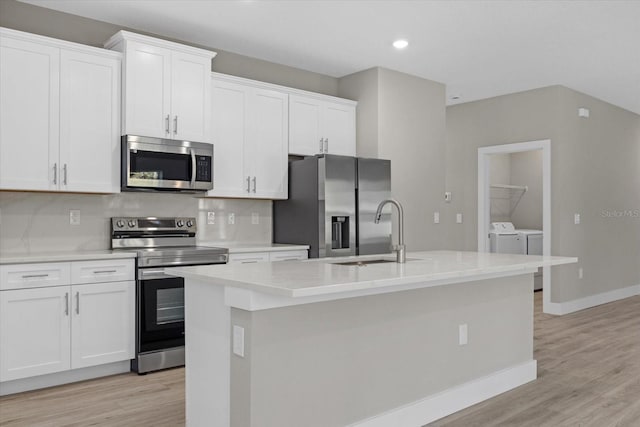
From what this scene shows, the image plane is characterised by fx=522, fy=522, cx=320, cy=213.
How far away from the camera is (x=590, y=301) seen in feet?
21.8

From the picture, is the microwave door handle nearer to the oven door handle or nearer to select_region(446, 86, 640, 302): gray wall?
the oven door handle

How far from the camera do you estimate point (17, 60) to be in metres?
3.48

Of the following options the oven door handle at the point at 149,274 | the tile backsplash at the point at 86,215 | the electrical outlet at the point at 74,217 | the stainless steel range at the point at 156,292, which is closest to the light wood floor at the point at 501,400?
the stainless steel range at the point at 156,292

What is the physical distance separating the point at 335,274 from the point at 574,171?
16.8 ft

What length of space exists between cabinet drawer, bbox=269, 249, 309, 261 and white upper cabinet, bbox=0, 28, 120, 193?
4.59ft

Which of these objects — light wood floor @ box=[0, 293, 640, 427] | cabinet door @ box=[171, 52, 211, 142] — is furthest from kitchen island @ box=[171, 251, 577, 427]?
cabinet door @ box=[171, 52, 211, 142]

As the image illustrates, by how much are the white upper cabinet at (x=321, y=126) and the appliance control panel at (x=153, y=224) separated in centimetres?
121

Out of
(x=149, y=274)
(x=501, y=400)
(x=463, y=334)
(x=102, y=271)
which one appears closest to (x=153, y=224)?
(x=149, y=274)

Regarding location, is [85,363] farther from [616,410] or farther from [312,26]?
[616,410]

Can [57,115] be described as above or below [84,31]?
below

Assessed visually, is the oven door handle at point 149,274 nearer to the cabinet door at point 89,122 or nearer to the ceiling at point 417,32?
the cabinet door at point 89,122

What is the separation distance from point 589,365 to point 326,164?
105 inches

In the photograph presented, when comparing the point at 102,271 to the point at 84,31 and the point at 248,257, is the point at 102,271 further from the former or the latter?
the point at 84,31

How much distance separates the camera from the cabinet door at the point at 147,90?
3.90 meters
